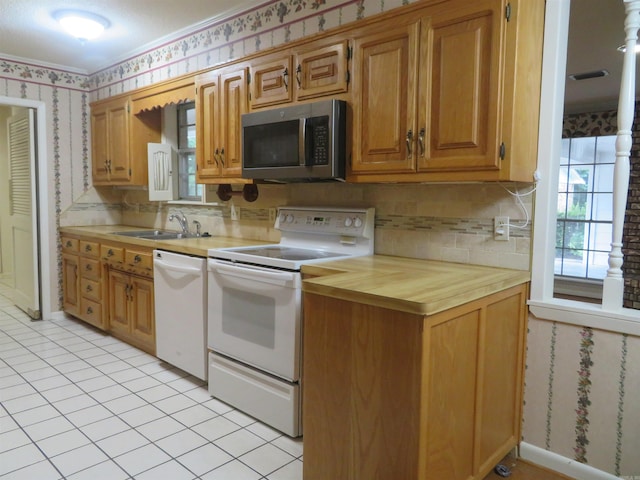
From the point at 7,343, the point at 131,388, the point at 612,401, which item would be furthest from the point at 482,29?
the point at 7,343

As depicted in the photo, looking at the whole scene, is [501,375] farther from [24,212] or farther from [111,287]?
[24,212]

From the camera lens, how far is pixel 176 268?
279cm

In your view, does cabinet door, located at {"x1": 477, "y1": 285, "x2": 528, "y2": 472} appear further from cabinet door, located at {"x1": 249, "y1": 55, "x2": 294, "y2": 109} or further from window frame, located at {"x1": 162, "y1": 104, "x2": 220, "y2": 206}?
window frame, located at {"x1": 162, "y1": 104, "x2": 220, "y2": 206}

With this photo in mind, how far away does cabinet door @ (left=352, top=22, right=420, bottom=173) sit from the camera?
2.02m

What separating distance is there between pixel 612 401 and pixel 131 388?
253cm

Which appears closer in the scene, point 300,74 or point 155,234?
point 300,74

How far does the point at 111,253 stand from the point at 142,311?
0.59 metres

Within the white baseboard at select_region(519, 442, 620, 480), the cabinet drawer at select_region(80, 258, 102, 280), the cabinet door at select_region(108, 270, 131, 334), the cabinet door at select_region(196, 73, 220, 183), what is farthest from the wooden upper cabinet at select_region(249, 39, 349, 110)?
the cabinet drawer at select_region(80, 258, 102, 280)

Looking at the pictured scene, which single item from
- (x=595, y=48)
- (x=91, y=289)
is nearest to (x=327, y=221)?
(x=91, y=289)

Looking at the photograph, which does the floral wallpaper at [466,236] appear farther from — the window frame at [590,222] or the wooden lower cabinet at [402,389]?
the window frame at [590,222]

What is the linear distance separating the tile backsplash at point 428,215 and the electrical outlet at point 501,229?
0.02 meters

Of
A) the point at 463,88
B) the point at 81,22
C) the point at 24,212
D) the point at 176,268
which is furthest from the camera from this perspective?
the point at 24,212

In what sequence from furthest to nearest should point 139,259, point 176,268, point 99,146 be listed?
1. point 99,146
2. point 139,259
3. point 176,268

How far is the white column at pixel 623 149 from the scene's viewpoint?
5.61ft
